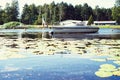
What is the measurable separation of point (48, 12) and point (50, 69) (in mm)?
92398

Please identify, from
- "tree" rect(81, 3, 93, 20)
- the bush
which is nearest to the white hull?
the bush

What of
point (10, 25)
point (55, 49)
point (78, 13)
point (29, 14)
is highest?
point (29, 14)

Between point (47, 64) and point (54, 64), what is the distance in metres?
0.28

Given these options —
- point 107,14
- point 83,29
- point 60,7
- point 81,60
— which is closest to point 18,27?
point 60,7

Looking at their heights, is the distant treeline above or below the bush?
above

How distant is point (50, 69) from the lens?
962 cm

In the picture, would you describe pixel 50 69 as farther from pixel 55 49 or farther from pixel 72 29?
pixel 72 29

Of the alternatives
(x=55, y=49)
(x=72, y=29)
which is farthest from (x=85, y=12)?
(x=55, y=49)

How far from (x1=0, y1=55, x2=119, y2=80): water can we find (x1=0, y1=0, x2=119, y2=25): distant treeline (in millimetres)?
79115

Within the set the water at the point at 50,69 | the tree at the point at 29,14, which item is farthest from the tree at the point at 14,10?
the water at the point at 50,69

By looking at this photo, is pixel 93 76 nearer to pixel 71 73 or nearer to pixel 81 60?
pixel 71 73

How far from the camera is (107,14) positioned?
122 metres

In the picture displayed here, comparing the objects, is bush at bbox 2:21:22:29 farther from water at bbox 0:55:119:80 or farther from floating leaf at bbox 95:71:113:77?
floating leaf at bbox 95:71:113:77

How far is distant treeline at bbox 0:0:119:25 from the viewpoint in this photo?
96812mm
